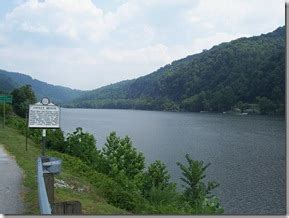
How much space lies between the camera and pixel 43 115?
6324 mm

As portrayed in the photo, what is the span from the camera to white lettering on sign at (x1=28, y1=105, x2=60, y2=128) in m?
6.32

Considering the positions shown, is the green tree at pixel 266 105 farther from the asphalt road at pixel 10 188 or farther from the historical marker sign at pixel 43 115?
the historical marker sign at pixel 43 115

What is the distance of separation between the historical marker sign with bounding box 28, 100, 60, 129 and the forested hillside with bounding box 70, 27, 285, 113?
7085cm

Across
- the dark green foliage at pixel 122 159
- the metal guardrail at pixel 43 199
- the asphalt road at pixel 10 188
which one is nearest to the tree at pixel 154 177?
the dark green foliage at pixel 122 159

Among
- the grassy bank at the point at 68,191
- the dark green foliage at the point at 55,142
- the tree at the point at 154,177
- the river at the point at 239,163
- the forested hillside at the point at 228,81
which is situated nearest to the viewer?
the grassy bank at the point at 68,191

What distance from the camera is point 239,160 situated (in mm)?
30203

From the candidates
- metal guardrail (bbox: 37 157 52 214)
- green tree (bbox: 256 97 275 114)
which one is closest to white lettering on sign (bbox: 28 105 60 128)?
metal guardrail (bbox: 37 157 52 214)

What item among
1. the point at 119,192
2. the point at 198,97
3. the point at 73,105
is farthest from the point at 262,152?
the point at 73,105

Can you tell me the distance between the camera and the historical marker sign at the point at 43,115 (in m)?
6.32

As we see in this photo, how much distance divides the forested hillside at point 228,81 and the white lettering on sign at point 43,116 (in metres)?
70.9

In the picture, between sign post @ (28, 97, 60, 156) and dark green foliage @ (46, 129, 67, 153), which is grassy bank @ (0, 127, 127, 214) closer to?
sign post @ (28, 97, 60, 156)

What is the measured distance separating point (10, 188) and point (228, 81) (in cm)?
9720

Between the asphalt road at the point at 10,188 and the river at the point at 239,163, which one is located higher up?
the asphalt road at the point at 10,188

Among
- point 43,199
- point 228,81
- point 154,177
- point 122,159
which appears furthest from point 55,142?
point 228,81
